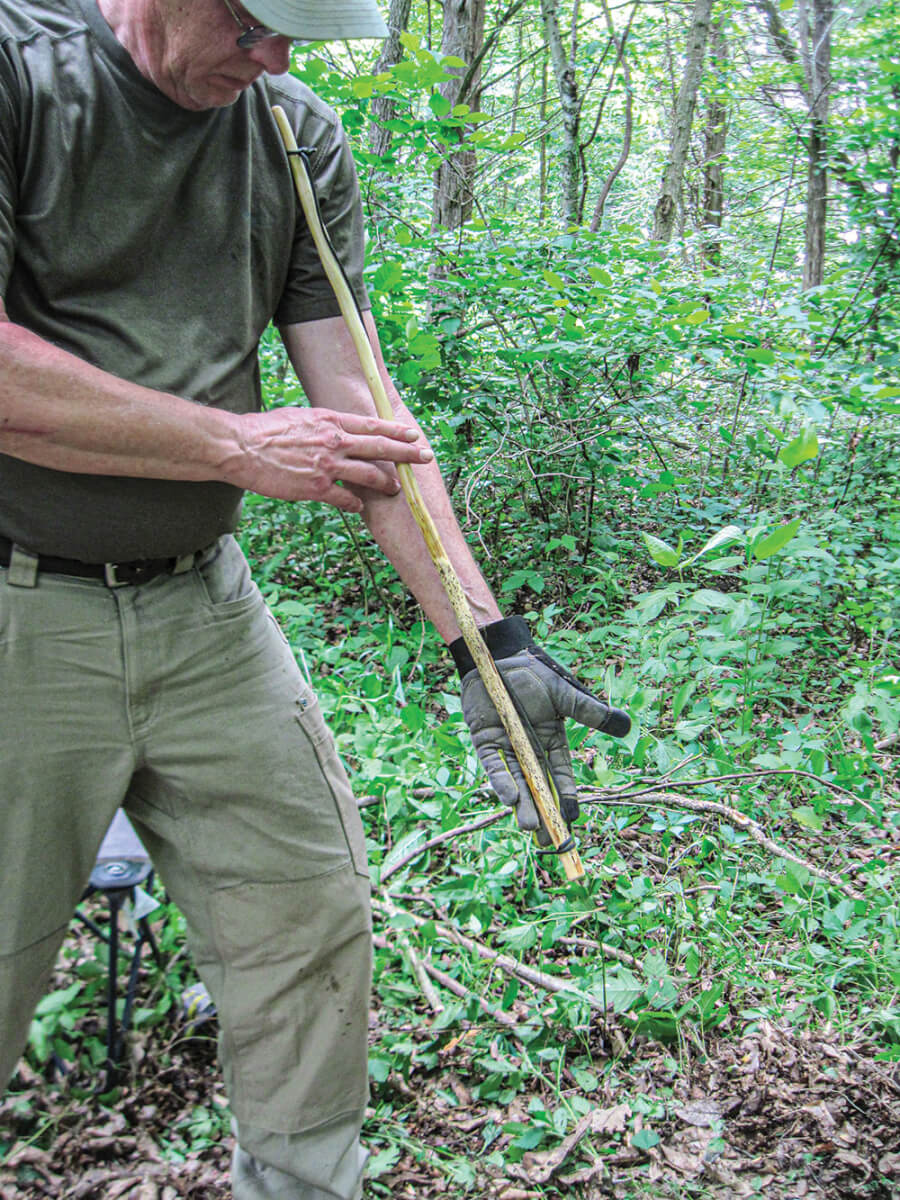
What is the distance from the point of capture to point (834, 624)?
403cm

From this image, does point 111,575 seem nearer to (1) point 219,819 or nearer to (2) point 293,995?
(1) point 219,819

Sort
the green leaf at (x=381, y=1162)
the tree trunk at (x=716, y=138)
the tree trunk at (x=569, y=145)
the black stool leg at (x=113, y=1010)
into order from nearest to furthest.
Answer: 1. the green leaf at (x=381, y=1162)
2. the black stool leg at (x=113, y=1010)
3. the tree trunk at (x=569, y=145)
4. the tree trunk at (x=716, y=138)

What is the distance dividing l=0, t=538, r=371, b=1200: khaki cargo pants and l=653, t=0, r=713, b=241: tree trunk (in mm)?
7921

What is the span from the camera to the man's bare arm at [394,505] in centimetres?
169

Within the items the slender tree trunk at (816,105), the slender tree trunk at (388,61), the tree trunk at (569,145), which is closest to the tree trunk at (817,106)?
the slender tree trunk at (816,105)

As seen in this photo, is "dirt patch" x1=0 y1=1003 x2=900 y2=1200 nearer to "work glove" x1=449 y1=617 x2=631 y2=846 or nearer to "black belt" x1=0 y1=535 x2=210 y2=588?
"work glove" x1=449 y1=617 x2=631 y2=846

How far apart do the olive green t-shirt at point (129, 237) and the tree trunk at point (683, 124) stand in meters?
7.61

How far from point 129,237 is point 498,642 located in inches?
36.4

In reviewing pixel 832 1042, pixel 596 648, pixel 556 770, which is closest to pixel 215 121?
pixel 556 770

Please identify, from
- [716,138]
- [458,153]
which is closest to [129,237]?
[458,153]

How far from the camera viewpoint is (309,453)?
1.44m

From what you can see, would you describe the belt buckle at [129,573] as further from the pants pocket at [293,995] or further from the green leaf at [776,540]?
the green leaf at [776,540]

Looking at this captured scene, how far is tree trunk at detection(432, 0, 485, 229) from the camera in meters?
5.17

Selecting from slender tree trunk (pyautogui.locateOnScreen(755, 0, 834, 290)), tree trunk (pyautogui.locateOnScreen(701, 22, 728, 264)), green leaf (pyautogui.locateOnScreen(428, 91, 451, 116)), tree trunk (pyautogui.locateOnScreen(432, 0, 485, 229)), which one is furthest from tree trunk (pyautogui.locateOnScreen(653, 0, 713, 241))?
green leaf (pyautogui.locateOnScreen(428, 91, 451, 116))
